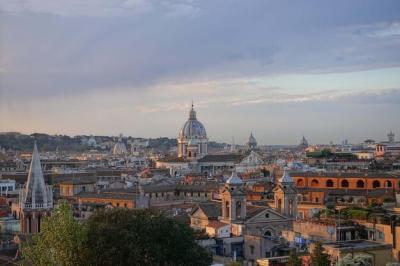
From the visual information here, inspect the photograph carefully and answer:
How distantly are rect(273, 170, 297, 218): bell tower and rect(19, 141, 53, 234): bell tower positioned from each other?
37.7 ft

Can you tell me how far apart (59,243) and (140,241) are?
122 inches

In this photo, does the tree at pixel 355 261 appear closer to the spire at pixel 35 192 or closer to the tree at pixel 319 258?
the tree at pixel 319 258

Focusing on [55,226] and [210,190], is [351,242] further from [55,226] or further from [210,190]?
[210,190]

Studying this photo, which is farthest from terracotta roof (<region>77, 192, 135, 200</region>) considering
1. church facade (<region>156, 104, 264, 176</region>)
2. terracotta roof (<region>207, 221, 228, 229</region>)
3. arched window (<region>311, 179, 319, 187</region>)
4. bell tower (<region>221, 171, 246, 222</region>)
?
church facade (<region>156, 104, 264, 176</region>)

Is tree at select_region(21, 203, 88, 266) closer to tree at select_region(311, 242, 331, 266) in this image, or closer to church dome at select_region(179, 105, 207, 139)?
tree at select_region(311, 242, 331, 266)

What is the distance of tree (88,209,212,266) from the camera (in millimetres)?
21469

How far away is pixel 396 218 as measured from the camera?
1075 inches

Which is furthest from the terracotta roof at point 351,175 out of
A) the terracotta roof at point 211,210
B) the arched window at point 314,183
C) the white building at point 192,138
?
the white building at point 192,138

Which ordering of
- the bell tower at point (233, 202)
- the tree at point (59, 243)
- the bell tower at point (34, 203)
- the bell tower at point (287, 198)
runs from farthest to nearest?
the bell tower at point (287, 198) → the bell tower at point (34, 203) → the bell tower at point (233, 202) → the tree at point (59, 243)

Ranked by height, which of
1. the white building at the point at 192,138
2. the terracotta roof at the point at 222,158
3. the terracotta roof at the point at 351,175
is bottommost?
the terracotta roof at the point at 351,175

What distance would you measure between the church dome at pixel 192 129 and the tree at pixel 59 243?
9945 centimetres

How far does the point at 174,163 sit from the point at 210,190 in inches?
1986

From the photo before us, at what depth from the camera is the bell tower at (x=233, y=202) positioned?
3300 centimetres

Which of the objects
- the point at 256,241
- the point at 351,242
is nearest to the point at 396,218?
the point at 351,242
